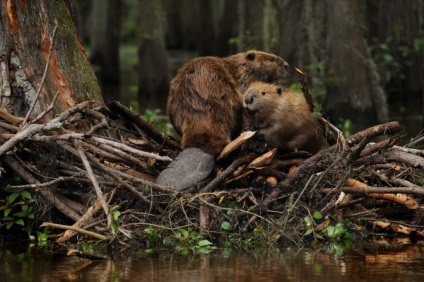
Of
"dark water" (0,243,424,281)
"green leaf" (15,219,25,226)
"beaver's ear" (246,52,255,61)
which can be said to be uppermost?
"beaver's ear" (246,52,255,61)

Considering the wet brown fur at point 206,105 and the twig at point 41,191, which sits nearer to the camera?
the twig at point 41,191

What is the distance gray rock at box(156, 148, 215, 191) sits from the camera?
297 inches

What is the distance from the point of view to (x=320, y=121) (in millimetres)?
8414

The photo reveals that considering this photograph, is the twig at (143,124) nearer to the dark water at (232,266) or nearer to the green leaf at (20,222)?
the green leaf at (20,222)

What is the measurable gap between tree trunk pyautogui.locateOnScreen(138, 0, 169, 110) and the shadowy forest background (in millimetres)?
24

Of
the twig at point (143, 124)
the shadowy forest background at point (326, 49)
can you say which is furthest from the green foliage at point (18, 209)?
the shadowy forest background at point (326, 49)

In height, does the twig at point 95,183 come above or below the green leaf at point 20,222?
above

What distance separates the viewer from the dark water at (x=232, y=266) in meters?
6.10

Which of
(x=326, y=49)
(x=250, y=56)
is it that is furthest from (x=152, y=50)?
(x=250, y=56)

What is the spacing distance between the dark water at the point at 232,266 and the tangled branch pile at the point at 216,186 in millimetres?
396

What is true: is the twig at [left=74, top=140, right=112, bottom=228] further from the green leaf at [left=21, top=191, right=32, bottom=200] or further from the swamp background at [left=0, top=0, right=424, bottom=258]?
the green leaf at [left=21, top=191, right=32, bottom=200]

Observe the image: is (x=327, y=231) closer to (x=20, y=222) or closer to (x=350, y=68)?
(x=20, y=222)

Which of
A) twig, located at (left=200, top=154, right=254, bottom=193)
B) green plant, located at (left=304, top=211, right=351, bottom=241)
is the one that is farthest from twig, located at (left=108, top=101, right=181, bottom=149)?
green plant, located at (left=304, top=211, right=351, bottom=241)

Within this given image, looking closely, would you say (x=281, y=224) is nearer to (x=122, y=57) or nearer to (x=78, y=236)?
(x=78, y=236)
